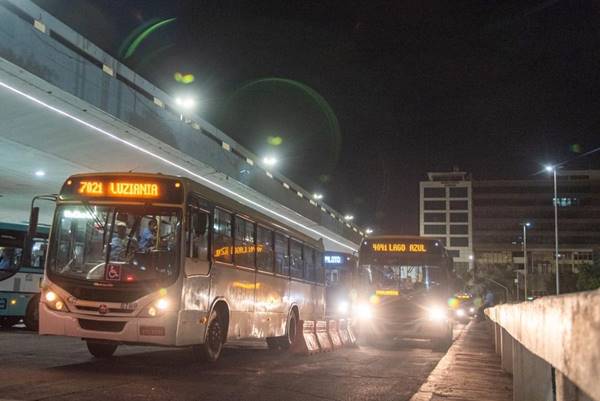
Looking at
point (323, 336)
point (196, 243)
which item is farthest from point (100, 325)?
point (323, 336)

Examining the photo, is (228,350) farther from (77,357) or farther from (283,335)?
(77,357)

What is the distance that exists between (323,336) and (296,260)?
2.02 metres

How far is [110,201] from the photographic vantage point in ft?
34.0

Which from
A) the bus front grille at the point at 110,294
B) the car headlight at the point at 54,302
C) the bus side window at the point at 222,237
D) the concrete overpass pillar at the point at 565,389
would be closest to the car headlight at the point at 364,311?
the bus side window at the point at 222,237

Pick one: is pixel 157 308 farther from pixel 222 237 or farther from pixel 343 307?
pixel 343 307

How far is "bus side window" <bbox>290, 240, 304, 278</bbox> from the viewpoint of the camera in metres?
16.2

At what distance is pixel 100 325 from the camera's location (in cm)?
984

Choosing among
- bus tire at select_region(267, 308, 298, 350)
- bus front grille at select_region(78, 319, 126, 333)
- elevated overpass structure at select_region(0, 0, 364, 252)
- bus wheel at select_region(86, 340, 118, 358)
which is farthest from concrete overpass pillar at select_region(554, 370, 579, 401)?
bus tire at select_region(267, 308, 298, 350)

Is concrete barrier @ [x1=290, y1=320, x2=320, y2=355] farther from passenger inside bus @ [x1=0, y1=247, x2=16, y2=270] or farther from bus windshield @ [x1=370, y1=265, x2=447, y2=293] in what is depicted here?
passenger inside bus @ [x1=0, y1=247, x2=16, y2=270]

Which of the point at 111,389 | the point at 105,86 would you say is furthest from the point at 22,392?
the point at 105,86

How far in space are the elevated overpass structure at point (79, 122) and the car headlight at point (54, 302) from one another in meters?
4.34

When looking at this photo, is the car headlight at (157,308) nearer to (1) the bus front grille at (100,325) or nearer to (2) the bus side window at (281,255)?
(1) the bus front grille at (100,325)

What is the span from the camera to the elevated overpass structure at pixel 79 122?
12422 millimetres

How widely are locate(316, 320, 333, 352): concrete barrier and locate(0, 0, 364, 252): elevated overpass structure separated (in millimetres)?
6647
